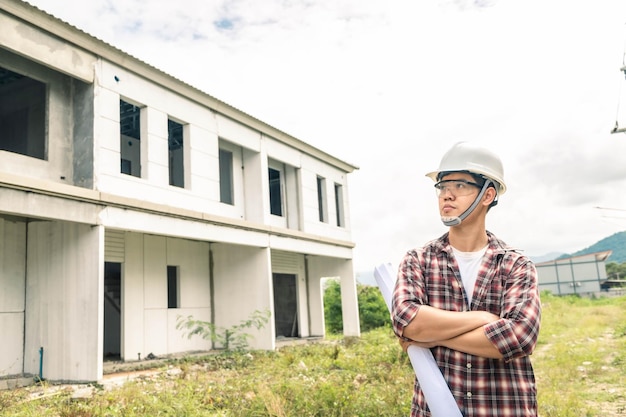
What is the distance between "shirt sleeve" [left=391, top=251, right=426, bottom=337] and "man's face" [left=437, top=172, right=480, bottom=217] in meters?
0.28

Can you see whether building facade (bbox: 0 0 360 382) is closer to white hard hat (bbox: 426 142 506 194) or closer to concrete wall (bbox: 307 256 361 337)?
concrete wall (bbox: 307 256 361 337)

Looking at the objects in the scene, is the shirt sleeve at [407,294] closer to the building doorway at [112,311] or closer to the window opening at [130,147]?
the window opening at [130,147]

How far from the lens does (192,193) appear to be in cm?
1170

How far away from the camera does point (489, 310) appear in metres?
2.34

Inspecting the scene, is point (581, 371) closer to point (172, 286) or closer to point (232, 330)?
point (232, 330)

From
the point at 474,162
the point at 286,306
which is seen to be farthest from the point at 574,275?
the point at 474,162

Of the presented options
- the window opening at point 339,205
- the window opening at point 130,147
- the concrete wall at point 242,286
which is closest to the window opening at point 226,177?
the concrete wall at point 242,286

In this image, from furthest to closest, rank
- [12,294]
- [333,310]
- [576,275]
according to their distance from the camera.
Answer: [576,275] < [333,310] < [12,294]

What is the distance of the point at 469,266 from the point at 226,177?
1222cm

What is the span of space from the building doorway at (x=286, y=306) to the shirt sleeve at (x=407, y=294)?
16.1m

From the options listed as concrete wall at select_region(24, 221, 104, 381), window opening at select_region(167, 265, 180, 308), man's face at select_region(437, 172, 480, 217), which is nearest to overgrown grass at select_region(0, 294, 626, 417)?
concrete wall at select_region(24, 221, 104, 381)

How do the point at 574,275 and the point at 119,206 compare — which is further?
the point at 574,275

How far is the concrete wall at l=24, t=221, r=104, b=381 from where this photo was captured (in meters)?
8.66

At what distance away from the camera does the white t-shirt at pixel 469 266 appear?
241 centimetres
